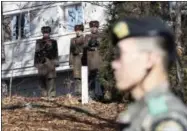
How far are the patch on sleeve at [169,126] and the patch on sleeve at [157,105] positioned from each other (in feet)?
0.14

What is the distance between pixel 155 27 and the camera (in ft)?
7.36

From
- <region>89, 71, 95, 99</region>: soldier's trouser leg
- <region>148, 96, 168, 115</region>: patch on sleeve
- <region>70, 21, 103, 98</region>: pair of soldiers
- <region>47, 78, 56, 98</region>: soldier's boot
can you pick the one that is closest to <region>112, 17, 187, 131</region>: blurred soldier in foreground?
<region>148, 96, 168, 115</region>: patch on sleeve

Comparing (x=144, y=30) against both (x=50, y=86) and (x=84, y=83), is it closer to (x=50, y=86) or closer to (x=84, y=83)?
(x=84, y=83)

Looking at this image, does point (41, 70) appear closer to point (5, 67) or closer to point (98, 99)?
point (98, 99)

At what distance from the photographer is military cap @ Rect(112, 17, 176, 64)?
7.29 ft

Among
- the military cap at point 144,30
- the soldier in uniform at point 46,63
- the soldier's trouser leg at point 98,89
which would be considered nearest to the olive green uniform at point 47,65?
the soldier in uniform at point 46,63

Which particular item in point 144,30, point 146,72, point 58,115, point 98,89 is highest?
point 144,30

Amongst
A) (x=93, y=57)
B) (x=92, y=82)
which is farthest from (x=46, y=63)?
(x=93, y=57)

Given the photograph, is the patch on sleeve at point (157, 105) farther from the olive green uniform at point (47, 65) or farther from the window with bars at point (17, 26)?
the window with bars at point (17, 26)

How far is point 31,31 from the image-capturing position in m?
25.2

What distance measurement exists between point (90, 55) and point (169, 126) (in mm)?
11049

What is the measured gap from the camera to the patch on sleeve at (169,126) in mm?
2084

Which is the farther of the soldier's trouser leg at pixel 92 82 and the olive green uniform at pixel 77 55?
the olive green uniform at pixel 77 55

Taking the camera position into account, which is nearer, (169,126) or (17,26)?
(169,126)
